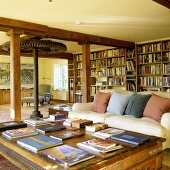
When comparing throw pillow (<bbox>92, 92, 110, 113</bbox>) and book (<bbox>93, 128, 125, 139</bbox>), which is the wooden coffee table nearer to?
book (<bbox>93, 128, 125, 139</bbox>)

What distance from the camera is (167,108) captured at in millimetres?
3057

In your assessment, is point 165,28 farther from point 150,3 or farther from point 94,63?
point 94,63

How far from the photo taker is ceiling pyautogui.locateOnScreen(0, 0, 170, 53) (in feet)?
10.7

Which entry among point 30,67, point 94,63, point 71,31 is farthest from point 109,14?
point 30,67

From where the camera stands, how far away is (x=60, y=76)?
10.6 meters

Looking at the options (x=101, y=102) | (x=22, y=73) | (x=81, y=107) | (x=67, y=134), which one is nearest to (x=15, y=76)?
(x=81, y=107)

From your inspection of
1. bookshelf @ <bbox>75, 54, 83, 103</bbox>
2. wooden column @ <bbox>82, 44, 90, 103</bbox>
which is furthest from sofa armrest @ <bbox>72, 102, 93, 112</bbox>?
bookshelf @ <bbox>75, 54, 83, 103</bbox>

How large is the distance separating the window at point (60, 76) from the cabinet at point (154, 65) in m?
4.79

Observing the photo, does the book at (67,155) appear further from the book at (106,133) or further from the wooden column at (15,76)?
the wooden column at (15,76)

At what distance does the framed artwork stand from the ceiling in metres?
6.01

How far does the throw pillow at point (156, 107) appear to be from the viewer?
10.0 ft

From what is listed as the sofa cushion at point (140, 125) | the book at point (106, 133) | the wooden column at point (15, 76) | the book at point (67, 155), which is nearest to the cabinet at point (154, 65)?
the sofa cushion at point (140, 125)

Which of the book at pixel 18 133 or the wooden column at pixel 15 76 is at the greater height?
the wooden column at pixel 15 76

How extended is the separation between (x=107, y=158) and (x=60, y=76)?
9.24 m
